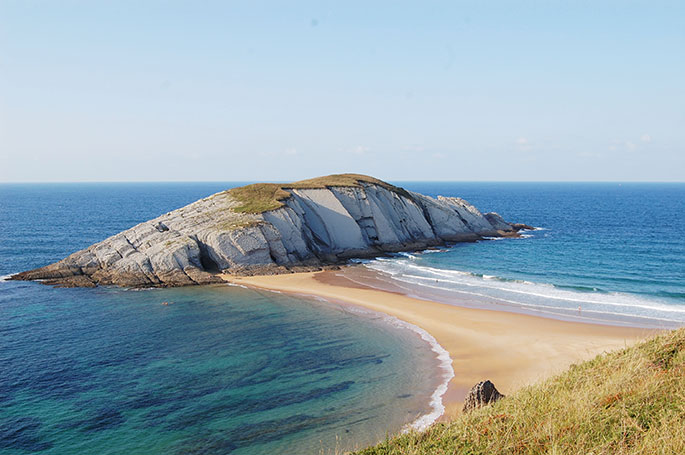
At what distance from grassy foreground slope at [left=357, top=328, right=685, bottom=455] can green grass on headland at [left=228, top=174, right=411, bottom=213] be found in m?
44.3

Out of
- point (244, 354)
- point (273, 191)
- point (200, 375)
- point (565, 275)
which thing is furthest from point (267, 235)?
point (565, 275)

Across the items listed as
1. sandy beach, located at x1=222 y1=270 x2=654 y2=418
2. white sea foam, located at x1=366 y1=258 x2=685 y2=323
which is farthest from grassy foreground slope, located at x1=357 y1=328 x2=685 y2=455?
white sea foam, located at x1=366 y1=258 x2=685 y2=323

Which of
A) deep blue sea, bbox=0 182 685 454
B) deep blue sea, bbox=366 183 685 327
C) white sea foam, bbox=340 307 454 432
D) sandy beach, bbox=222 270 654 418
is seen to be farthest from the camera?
deep blue sea, bbox=366 183 685 327

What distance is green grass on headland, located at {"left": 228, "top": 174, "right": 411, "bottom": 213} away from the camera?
56.3 meters

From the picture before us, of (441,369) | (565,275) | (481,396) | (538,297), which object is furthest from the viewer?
(565,275)

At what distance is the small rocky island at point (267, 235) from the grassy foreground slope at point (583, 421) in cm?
3693

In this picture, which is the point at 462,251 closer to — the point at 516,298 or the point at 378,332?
the point at 516,298

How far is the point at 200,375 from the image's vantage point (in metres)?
24.3

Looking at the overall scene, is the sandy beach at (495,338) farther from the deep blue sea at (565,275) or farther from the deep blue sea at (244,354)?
the deep blue sea at (565,275)

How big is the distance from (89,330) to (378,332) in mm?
19175

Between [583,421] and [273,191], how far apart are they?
54417 mm

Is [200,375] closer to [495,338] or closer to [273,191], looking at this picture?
[495,338]

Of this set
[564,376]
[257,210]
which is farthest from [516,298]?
[257,210]

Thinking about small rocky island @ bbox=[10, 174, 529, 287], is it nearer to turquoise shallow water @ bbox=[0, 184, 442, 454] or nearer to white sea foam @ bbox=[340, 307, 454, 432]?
turquoise shallow water @ bbox=[0, 184, 442, 454]
